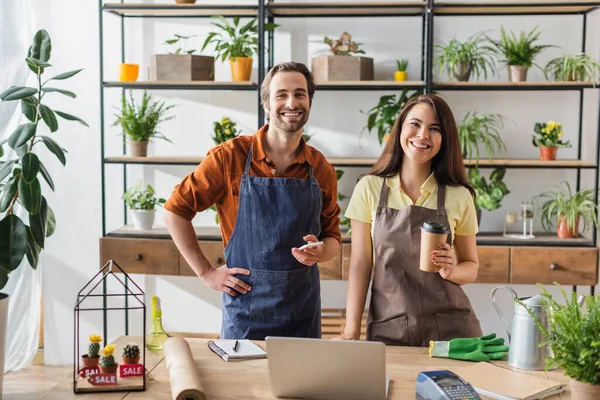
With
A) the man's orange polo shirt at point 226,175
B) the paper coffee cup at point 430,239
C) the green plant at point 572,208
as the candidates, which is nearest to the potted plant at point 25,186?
the man's orange polo shirt at point 226,175

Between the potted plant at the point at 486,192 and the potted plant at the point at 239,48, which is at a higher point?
the potted plant at the point at 239,48

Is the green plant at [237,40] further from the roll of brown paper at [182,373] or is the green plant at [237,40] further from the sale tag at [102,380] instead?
the sale tag at [102,380]

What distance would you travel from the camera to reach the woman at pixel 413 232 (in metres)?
2.35

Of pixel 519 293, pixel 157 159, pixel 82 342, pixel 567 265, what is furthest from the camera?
pixel 82 342

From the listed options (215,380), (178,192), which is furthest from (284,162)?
(215,380)

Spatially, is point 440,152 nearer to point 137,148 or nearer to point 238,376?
point 238,376

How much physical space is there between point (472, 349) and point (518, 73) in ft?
7.56

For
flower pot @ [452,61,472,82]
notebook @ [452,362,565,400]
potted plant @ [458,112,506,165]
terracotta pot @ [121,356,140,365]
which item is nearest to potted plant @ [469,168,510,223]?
potted plant @ [458,112,506,165]

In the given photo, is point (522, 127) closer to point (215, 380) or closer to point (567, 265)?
point (567, 265)

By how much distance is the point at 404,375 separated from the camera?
6.09 feet

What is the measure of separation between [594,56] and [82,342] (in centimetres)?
357

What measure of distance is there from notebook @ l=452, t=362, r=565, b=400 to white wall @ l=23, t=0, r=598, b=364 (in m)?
2.46

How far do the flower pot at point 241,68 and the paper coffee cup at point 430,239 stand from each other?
2154 millimetres

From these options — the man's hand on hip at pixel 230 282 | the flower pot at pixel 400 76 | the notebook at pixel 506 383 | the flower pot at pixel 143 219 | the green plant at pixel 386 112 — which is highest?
the flower pot at pixel 400 76
